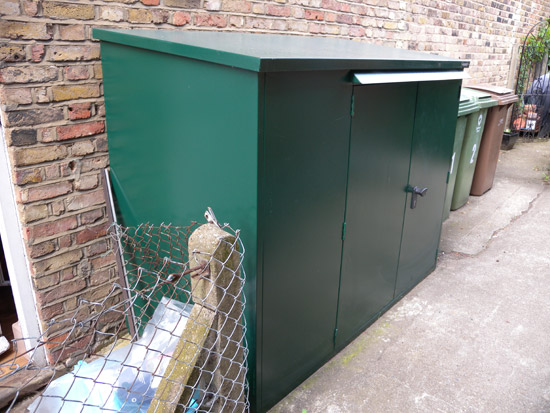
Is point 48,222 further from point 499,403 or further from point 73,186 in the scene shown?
point 499,403

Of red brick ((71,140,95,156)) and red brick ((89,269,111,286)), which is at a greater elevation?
red brick ((71,140,95,156))

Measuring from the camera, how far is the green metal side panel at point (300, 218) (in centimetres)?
201

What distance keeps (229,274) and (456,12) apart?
6.21 metres

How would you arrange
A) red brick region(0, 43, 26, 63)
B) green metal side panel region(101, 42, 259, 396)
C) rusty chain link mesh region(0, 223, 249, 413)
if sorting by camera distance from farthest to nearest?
red brick region(0, 43, 26, 63) → green metal side panel region(101, 42, 259, 396) → rusty chain link mesh region(0, 223, 249, 413)

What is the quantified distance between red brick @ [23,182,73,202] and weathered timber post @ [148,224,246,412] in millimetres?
1240

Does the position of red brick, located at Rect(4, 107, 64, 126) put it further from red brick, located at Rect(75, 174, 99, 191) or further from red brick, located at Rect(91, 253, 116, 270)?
red brick, located at Rect(91, 253, 116, 270)

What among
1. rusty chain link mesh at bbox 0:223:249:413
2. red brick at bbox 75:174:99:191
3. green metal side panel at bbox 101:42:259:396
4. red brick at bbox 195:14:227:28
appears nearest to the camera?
rusty chain link mesh at bbox 0:223:249:413

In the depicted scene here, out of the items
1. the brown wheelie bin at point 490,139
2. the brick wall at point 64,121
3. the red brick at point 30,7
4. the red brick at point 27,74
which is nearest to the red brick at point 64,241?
the brick wall at point 64,121

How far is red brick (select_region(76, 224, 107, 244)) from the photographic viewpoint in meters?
2.69

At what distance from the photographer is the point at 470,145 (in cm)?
515

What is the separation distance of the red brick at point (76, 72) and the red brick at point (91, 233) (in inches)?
34.3

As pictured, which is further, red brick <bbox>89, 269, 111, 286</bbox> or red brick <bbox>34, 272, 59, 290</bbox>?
red brick <bbox>89, 269, 111, 286</bbox>

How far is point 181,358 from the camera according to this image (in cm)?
162

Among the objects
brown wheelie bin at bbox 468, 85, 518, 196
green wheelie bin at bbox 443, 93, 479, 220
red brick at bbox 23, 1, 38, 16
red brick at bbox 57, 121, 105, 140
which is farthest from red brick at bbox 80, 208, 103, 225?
brown wheelie bin at bbox 468, 85, 518, 196
